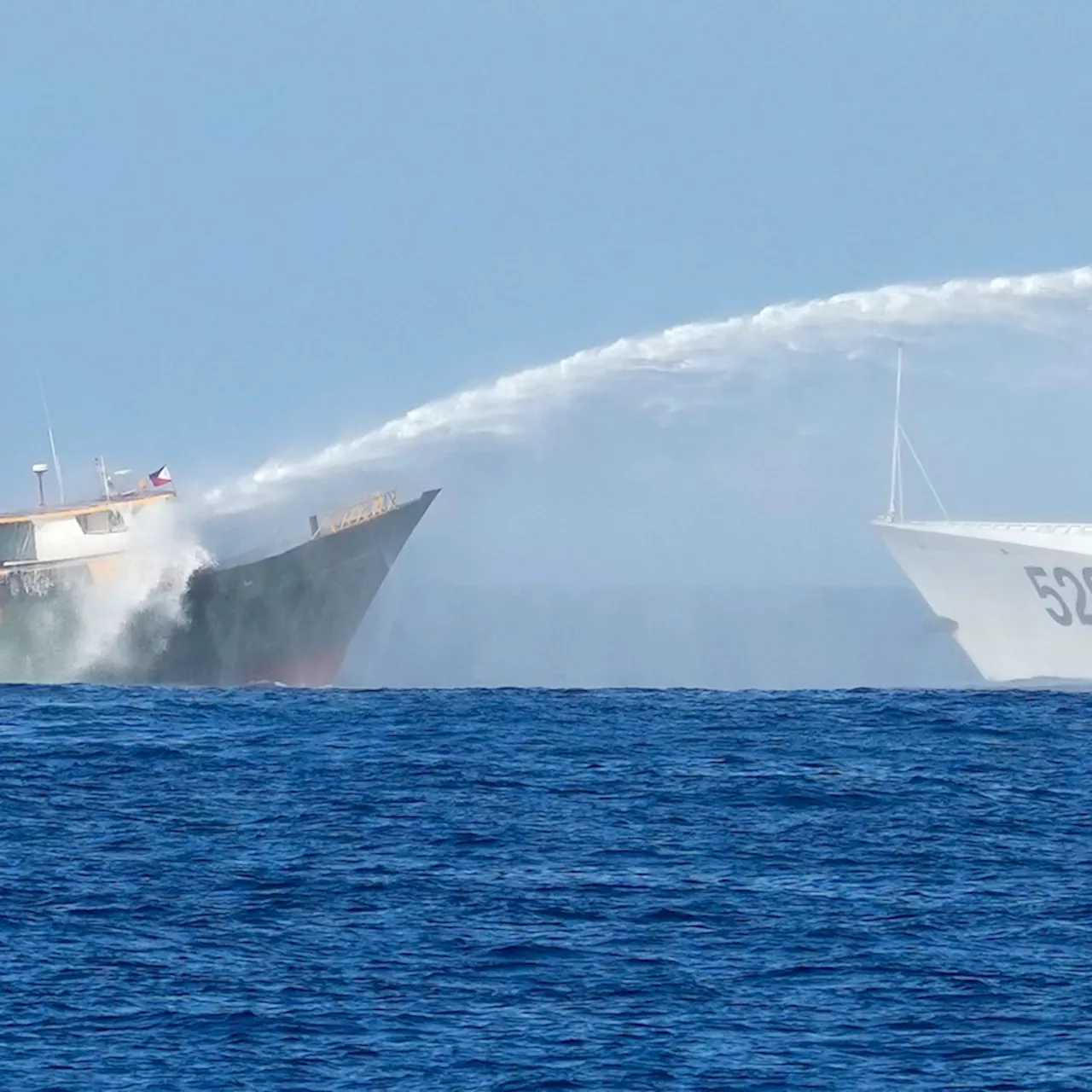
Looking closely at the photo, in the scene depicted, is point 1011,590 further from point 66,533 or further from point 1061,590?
point 66,533

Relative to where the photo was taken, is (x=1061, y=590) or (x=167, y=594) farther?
(x=1061, y=590)

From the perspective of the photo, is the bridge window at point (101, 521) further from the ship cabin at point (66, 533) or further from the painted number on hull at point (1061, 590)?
the painted number on hull at point (1061, 590)

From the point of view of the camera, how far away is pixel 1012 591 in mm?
77875

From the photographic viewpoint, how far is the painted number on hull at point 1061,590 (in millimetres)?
75438

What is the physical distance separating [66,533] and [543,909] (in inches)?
1528

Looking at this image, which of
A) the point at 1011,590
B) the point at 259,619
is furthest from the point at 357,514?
the point at 1011,590

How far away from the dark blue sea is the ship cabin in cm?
968

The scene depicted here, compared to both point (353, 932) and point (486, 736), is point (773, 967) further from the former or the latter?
point (486, 736)

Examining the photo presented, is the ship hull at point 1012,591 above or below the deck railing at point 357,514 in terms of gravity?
below

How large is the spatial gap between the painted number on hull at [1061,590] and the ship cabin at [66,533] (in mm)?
35860

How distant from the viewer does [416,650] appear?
9769cm

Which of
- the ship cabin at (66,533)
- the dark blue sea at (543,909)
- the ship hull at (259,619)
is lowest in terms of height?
the dark blue sea at (543,909)

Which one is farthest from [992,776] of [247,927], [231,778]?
[247,927]

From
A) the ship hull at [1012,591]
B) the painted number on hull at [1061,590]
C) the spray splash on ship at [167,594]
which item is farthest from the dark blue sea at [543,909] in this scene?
the ship hull at [1012,591]
